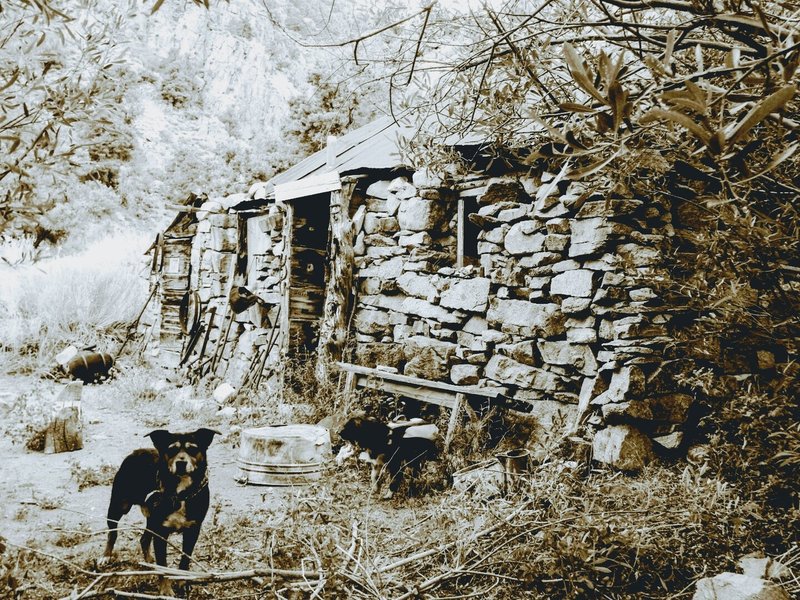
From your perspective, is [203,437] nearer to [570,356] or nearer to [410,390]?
[570,356]

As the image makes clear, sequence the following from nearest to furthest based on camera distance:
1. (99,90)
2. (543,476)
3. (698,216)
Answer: (99,90) → (543,476) → (698,216)

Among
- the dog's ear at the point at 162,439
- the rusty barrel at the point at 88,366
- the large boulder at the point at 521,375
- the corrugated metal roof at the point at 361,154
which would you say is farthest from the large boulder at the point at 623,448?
the rusty barrel at the point at 88,366

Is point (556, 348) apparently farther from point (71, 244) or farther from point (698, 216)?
point (71, 244)

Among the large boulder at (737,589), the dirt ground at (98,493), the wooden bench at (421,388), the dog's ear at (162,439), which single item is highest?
the dog's ear at (162,439)

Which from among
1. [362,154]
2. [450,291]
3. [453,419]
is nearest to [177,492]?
[453,419]

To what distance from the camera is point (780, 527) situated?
12.5 feet

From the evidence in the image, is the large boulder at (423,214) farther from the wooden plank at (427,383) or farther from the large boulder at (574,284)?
the large boulder at (574,284)

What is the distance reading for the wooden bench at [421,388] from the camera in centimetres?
680

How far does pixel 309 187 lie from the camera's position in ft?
31.3

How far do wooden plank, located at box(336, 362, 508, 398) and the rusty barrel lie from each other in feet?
17.3

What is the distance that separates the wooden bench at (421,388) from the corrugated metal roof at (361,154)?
7.91 feet

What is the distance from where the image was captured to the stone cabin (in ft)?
19.6

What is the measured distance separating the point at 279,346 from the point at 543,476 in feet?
19.9

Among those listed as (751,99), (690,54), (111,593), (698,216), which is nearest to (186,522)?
(111,593)
